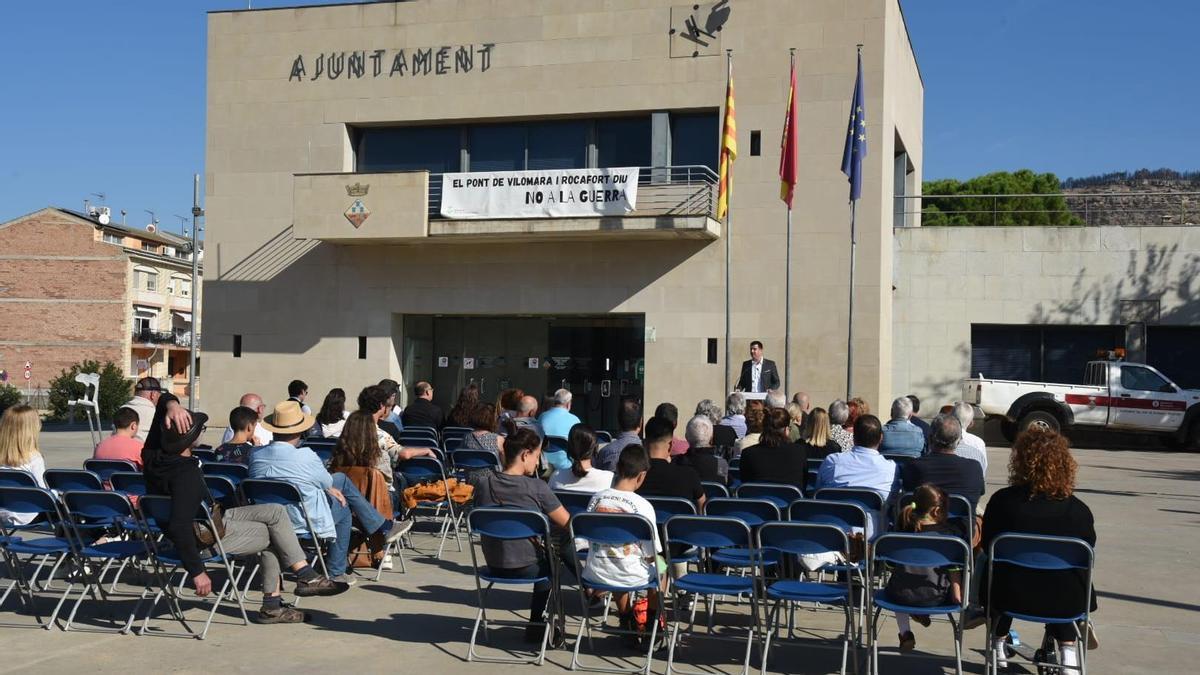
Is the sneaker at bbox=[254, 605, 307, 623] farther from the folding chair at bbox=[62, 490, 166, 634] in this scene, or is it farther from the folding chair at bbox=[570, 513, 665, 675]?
the folding chair at bbox=[570, 513, 665, 675]

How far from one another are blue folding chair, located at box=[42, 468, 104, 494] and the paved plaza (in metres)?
0.99

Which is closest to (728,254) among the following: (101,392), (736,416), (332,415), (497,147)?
(497,147)

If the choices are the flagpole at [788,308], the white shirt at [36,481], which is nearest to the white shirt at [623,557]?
the white shirt at [36,481]

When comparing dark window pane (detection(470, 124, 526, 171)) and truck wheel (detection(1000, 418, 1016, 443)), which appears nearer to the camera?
truck wheel (detection(1000, 418, 1016, 443))

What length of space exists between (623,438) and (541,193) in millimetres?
12197

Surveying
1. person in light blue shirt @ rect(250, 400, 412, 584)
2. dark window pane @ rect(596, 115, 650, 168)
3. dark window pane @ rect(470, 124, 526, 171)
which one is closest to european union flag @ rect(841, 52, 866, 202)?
dark window pane @ rect(596, 115, 650, 168)

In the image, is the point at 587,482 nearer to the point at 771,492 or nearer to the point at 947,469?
the point at 771,492

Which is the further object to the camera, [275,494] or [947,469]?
[947,469]

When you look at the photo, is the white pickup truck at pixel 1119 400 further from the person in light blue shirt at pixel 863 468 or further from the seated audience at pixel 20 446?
the seated audience at pixel 20 446

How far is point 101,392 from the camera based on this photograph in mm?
49062

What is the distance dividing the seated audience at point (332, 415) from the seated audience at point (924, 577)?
6013 millimetres

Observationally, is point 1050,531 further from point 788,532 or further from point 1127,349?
point 1127,349

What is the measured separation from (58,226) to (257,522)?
6736 cm

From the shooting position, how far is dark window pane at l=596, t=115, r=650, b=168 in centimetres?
2122
